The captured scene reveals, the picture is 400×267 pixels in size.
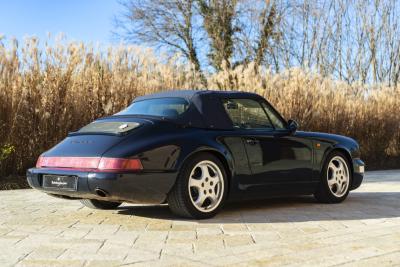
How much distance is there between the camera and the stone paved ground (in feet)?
13.3

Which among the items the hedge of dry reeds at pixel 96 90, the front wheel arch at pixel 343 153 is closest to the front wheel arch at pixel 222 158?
the front wheel arch at pixel 343 153

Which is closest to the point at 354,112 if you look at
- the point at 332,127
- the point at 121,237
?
the point at 332,127

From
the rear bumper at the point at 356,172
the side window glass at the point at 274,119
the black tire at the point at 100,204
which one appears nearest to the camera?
the black tire at the point at 100,204

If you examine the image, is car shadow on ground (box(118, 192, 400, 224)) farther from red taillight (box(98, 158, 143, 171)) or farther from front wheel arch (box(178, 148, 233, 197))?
red taillight (box(98, 158, 143, 171))

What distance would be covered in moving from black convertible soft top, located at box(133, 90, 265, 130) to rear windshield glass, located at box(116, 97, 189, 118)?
69 millimetres

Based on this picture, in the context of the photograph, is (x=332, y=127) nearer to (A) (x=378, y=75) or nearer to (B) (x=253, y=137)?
(B) (x=253, y=137)

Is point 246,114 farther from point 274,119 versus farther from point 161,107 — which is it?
point 161,107

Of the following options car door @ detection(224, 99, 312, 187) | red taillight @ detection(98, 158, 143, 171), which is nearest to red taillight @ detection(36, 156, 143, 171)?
red taillight @ detection(98, 158, 143, 171)

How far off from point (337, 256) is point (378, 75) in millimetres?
25840

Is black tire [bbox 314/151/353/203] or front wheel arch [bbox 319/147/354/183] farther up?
front wheel arch [bbox 319/147/354/183]

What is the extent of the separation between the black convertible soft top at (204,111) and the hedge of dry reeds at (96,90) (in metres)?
4.40

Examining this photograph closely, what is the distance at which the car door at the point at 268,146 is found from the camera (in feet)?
20.7

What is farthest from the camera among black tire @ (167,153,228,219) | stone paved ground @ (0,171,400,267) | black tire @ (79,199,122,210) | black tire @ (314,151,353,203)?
black tire @ (314,151,353,203)

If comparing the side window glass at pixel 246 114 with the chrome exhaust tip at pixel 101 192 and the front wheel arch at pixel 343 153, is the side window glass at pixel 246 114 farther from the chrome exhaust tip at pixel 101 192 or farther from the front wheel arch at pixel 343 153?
the chrome exhaust tip at pixel 101 192
